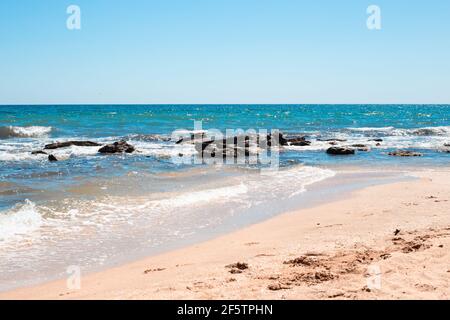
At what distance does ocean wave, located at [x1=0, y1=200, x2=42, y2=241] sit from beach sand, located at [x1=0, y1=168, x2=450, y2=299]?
8.45 ft

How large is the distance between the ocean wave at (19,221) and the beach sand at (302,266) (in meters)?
2.57

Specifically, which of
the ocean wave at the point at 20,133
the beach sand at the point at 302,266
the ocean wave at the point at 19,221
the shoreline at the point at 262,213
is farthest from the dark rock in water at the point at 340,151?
the ocean wave at the point at 20,133

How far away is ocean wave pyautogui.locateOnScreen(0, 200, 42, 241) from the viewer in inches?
320

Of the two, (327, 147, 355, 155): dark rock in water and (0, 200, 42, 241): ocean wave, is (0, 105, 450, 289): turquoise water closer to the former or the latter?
(0, 200, 42, 241): ocean wave

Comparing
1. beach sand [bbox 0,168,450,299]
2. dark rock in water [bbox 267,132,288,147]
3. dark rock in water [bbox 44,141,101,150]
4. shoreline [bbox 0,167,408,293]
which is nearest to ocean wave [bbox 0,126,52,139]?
dark rock in water [bbox 44,141,101,150]

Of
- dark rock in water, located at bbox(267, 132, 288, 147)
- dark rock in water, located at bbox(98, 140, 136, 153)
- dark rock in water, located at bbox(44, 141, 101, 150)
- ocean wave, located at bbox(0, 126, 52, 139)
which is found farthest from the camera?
ocean wave, located at bbox(0, 126, 52, 139)

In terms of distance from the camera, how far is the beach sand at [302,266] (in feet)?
16.0

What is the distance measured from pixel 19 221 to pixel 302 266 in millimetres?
5619

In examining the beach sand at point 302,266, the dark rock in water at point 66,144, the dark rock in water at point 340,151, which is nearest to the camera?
the beach sand at point 302,266

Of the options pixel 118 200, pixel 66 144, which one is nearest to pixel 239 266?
pixel 118 200

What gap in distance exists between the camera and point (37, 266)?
6.59m

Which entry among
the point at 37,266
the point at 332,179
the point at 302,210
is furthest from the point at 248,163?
the point at 37,266

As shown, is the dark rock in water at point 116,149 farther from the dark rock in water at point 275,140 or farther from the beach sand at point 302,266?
the beach sand at point 302,266
